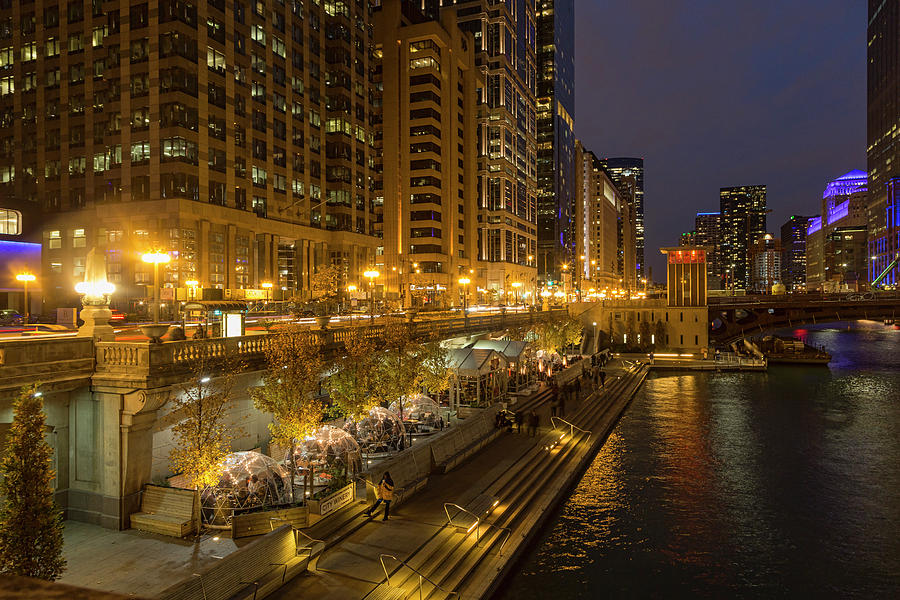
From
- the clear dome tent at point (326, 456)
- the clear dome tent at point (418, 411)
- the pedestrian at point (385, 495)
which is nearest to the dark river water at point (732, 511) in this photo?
the pedestrian at point (385, 495)

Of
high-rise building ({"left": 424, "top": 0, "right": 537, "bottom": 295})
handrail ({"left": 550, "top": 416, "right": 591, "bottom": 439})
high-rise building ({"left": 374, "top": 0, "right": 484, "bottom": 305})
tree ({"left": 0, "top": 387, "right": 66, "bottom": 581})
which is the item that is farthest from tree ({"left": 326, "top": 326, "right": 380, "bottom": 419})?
high-rise building ({"left": 424, "top": 0, "right": 537, "bottom": 295})

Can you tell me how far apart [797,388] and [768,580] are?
46.0 m

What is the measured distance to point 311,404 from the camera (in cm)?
1998

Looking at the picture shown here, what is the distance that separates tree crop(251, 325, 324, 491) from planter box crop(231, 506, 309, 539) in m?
1.75

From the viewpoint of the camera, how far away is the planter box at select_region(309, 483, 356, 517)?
17578mm

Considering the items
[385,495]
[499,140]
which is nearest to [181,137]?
[385,495]

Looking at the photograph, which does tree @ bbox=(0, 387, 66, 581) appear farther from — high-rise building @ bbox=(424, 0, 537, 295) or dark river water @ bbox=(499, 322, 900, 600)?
high-rise building @ bbox=(424, 0, 537, 295)

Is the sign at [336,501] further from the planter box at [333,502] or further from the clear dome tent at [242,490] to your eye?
the clear dome tent at [242,490]

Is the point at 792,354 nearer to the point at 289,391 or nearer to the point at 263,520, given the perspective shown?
the point at 289,391

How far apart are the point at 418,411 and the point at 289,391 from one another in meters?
12.7

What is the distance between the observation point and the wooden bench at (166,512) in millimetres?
16578

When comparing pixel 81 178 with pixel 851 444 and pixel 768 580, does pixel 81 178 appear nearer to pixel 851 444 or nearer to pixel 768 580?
pixel 768 580

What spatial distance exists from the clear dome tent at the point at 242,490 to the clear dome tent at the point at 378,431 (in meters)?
6.43

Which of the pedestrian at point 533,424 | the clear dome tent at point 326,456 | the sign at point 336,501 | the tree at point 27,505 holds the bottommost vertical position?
the pedestrian at point 533,424
